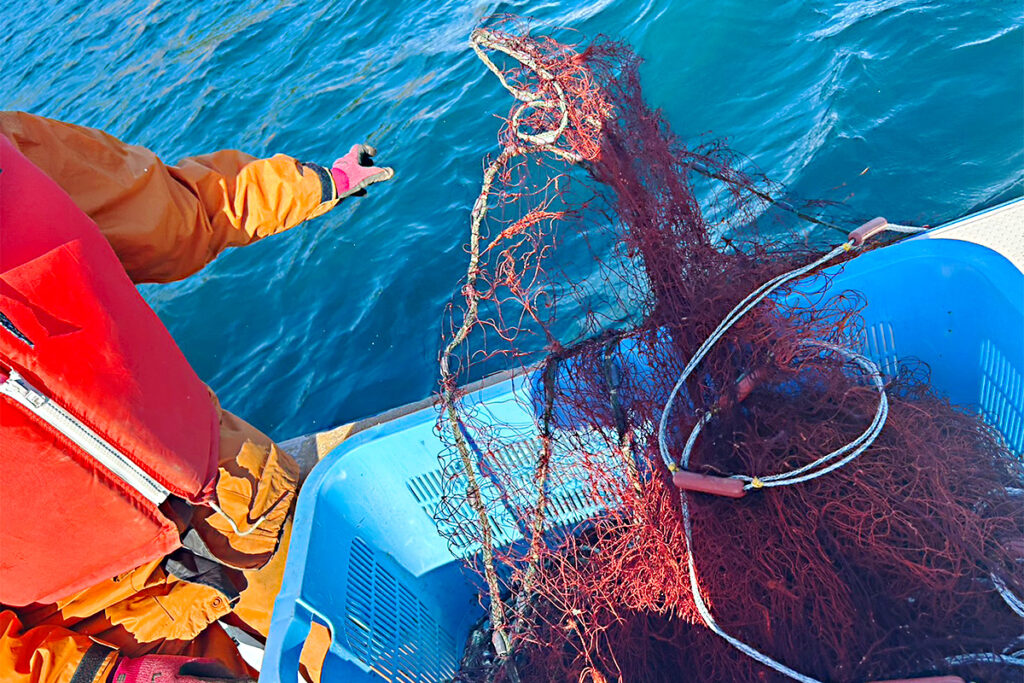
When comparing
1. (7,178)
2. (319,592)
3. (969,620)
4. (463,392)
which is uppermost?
(7,178)

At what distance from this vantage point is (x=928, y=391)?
→ 301cm

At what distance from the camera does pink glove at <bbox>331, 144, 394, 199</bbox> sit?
3.19 meters

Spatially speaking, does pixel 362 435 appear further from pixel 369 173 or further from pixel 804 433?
pixel 804 433

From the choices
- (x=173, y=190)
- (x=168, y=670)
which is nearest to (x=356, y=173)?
(x=173, y=190)

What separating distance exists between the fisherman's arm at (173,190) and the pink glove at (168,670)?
155 cm

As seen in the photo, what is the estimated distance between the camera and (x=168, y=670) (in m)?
2.86

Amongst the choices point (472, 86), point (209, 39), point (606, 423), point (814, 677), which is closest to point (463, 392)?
point (606, 423)

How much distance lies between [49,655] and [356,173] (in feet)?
7.36

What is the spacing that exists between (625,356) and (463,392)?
79cm

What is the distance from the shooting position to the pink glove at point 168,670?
9.23ft

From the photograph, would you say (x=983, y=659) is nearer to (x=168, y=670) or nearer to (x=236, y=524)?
(x=236, y=524)

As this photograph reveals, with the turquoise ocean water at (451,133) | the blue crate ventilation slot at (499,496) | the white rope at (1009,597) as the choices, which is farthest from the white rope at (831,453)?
the turquoise ocean water at (451,133)

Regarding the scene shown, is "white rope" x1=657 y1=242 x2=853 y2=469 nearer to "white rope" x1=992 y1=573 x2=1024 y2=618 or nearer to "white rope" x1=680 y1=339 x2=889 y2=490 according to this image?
"white rope" x1=680 y1=339 x2=889 y2=490

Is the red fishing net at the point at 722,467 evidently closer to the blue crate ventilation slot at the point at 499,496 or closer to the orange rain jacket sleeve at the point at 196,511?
the blue crate ventilation slot at the point at 499,496
